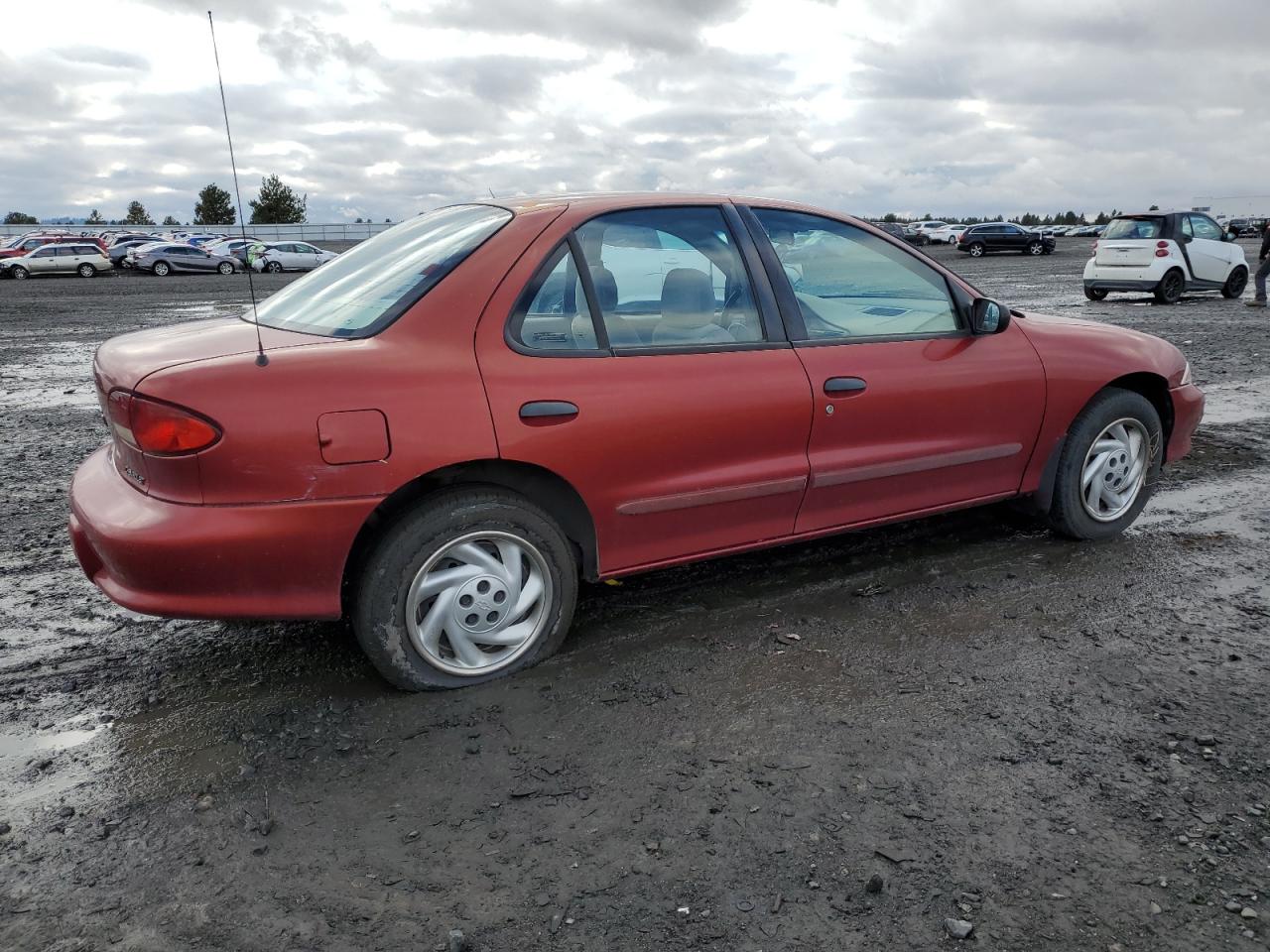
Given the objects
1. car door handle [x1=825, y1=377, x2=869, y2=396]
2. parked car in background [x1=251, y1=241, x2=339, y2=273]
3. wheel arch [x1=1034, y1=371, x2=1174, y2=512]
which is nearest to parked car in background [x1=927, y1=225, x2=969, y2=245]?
parked car in background [x1=251, y1=241, x2=339, y2=273]

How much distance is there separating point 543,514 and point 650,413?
0.51 m

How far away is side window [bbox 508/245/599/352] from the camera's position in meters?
3.35

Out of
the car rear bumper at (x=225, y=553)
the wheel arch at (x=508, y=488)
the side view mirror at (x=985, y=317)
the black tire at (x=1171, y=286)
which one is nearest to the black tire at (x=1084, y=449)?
the side view mirror at (x=985, y=317)

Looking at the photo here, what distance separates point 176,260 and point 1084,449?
38269mm

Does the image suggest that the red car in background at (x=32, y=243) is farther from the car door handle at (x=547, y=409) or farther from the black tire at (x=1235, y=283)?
the car door handle at (x=547, y=409)

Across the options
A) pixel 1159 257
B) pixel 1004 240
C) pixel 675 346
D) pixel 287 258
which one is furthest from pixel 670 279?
pixel 1004 240

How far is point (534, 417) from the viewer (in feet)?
10.7

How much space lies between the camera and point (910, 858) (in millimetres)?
2488

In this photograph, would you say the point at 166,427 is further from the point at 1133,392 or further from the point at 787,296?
the point at 1133,392

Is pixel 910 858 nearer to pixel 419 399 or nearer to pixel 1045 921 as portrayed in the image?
pixel 1045 921

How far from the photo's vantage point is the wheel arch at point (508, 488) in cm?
321

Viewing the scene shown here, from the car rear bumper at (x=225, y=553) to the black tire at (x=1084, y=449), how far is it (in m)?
3.23

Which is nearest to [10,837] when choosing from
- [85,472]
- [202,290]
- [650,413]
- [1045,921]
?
[85,472]

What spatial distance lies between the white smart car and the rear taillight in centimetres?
1811
